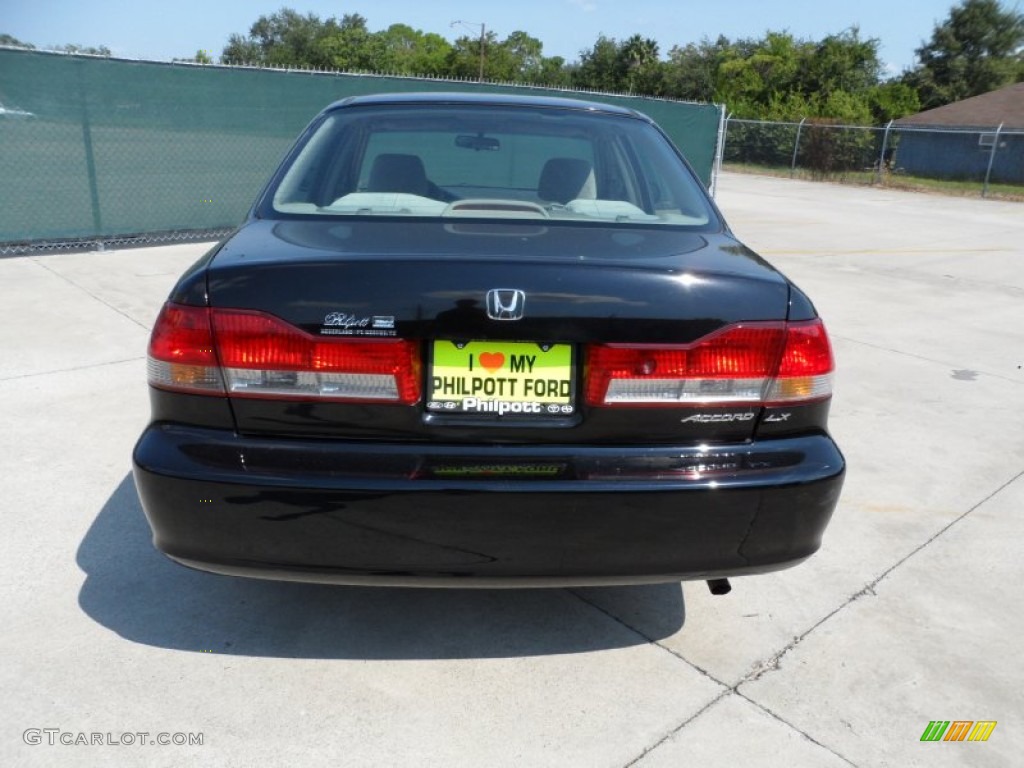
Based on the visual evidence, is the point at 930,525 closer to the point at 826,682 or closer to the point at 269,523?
the point at 826,682

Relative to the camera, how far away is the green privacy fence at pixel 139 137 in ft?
26.5

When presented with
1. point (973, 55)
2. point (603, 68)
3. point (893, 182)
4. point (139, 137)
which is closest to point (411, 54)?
point (603, 68)

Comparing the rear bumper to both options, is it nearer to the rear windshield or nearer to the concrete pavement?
the concrete pavement

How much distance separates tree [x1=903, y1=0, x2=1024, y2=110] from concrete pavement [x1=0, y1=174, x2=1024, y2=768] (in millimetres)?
54154

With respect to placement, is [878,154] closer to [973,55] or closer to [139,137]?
[973,55]

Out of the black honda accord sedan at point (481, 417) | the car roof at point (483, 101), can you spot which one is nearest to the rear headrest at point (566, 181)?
the car roof at point (483, 101)

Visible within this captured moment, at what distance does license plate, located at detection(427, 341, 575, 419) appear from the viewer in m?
2.02

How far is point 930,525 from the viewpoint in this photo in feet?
11.4

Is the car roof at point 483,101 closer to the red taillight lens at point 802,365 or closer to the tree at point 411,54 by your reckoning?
the red taillight lens at point 802,365

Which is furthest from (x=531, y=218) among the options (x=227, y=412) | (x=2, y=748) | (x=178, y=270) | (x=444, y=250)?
(x=178, y=270)

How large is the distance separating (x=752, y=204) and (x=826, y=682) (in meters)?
16.5

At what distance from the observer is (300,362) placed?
202 cm

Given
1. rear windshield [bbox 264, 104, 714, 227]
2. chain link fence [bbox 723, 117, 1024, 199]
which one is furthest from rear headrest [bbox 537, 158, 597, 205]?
chain link fence [bbox 723, 117, 1024, 199]

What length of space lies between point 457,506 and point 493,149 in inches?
69.9
